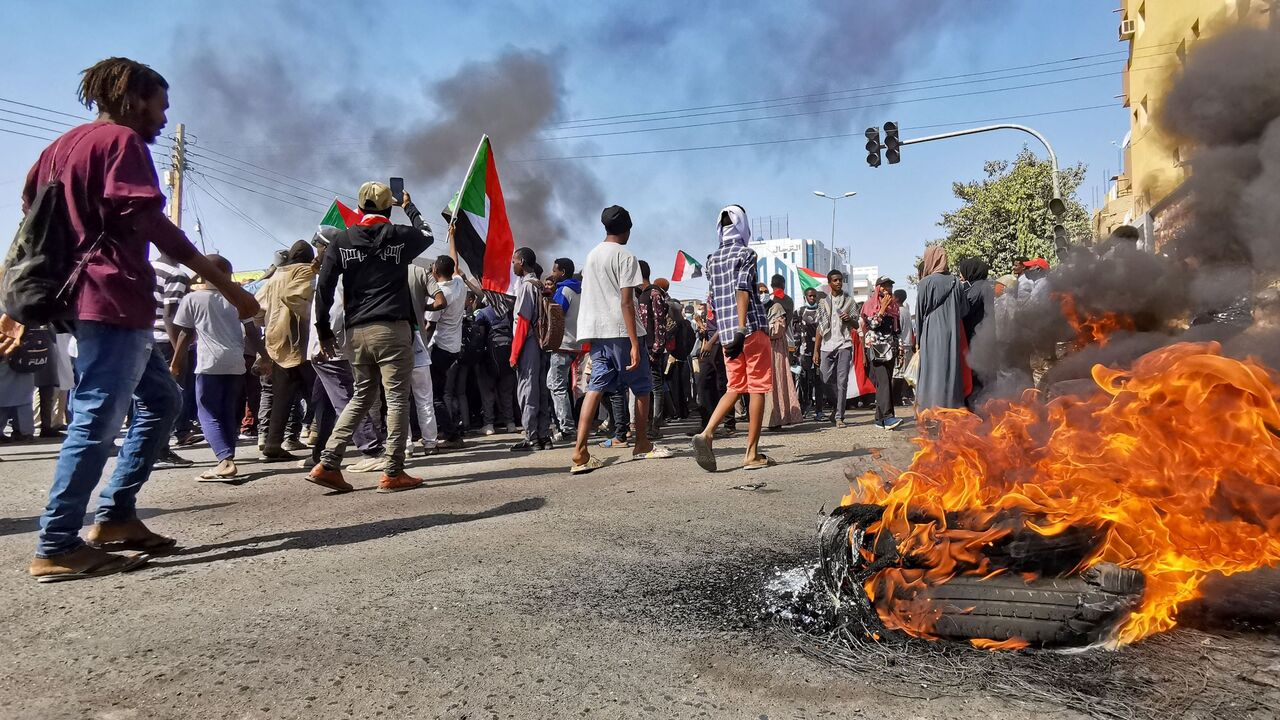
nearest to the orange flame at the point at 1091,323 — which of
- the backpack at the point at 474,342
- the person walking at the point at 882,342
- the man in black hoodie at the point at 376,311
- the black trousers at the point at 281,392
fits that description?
the man in black hoodie at the point at 376,311

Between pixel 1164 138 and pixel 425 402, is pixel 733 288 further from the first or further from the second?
pixel 425 402

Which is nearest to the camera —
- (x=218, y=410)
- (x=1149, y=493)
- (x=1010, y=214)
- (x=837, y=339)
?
(x=1149, y=493)

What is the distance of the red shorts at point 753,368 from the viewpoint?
6.80m

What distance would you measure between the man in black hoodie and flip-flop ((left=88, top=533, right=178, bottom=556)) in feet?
5.64

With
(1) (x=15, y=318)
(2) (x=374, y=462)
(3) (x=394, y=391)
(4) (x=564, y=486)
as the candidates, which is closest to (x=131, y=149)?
(1) (x=15, y=318)

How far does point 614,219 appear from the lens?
714cm

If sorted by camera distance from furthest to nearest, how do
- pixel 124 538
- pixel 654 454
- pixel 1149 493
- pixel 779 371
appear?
pixel 779 371
pixel 654 454
pixel 124 538
pixel 1149 493

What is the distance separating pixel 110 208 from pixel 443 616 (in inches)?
93.5

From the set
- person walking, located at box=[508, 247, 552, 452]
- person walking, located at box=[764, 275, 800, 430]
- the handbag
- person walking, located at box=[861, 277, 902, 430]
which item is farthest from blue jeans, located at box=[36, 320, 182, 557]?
person walking, located at box=[861, 277, 902, 430]

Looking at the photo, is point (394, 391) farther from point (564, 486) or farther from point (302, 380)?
point (302, 380)

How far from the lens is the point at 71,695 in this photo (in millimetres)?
2307

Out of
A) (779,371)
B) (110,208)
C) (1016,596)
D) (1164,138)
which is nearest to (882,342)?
(779,371)

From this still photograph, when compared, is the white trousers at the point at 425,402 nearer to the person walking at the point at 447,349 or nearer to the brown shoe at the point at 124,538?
the person walking at the point at 447,349

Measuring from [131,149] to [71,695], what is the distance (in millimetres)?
2380
